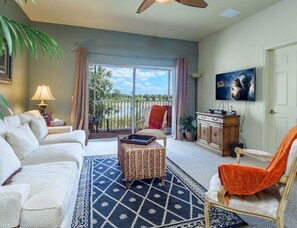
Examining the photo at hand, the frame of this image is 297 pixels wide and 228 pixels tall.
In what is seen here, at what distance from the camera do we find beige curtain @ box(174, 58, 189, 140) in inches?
208

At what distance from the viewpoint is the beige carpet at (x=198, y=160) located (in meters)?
1.82

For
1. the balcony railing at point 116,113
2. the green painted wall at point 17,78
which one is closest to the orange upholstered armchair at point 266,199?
the green painted wall at point 17,78

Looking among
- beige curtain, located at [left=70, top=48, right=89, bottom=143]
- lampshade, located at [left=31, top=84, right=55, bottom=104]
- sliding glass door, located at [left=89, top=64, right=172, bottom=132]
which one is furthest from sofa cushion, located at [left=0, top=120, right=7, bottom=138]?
sliding glass door, located at [left=89, top=64, right=172, bottom=132]

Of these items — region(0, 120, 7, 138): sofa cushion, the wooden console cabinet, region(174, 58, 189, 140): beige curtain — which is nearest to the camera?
region(0, 120, 7, 138): sofa cushion

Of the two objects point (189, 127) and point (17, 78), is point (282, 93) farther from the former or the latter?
point (17, 78)

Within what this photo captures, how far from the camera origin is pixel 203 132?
4492 mm

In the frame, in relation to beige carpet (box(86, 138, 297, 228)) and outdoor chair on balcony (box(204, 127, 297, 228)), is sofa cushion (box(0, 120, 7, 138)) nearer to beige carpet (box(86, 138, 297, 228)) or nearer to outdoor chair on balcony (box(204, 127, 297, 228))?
beige carpet (box(86, 138, 297, 228))

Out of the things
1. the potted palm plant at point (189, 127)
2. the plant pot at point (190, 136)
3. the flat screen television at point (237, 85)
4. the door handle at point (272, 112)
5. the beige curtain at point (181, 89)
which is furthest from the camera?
the beige curtain at point (181, 89)

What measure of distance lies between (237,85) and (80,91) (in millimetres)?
3459

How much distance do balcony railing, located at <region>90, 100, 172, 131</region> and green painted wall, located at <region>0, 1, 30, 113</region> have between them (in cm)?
167

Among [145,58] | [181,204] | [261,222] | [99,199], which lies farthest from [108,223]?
[145,58]

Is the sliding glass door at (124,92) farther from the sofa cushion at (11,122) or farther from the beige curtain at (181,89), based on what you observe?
the sofa cushion at (11,122)

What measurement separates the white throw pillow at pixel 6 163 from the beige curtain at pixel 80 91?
2.88m

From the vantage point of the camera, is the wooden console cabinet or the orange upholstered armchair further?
the wooden console cabinet
